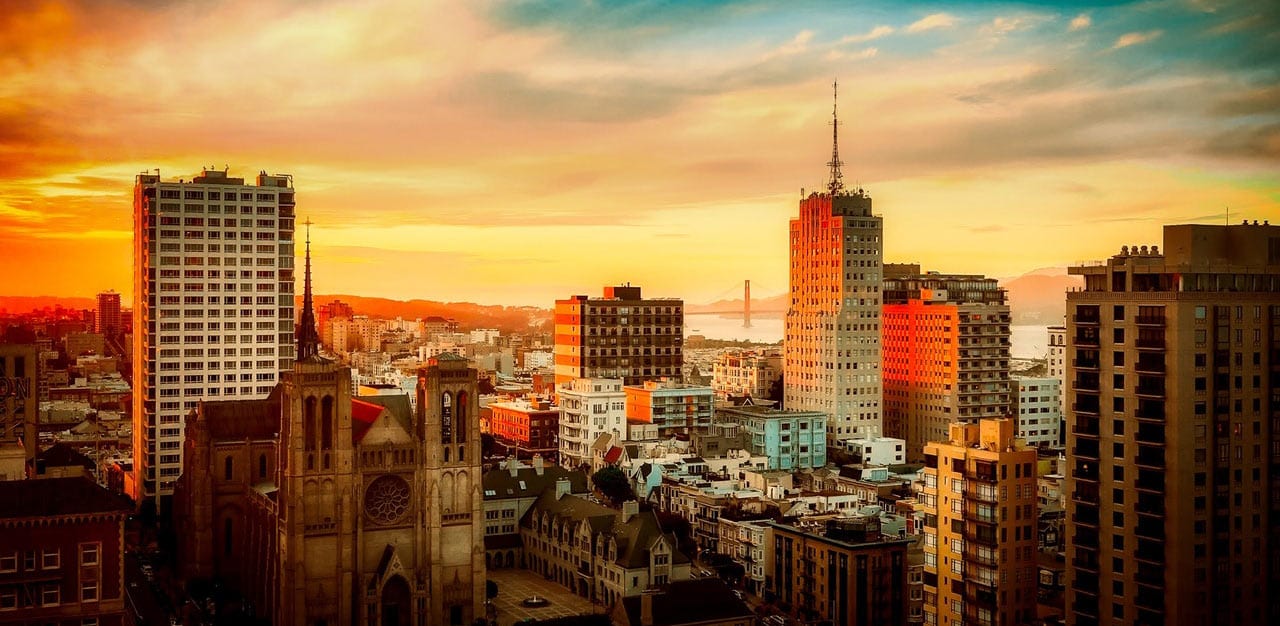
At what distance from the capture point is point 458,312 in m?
103

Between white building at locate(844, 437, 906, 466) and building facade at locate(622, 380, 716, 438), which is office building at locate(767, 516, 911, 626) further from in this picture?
building facade at locate(622, 380, 716, 438)

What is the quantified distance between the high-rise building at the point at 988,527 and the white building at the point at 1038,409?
2191 inches

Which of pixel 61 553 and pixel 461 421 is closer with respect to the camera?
pixel 61 553

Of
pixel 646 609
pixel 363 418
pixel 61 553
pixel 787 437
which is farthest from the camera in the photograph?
pixel 787 437

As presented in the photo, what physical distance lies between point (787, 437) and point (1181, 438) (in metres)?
50.1

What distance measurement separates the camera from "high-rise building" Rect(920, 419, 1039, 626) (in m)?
41.9

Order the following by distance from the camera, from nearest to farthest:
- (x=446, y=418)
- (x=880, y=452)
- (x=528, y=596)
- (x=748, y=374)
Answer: (x=446, y=418)
(x=528, y=596)
(x=880, y=452)
(x=748, y=374)

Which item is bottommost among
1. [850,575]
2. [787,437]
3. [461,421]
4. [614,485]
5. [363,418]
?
[850,575]

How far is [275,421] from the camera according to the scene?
62.6m

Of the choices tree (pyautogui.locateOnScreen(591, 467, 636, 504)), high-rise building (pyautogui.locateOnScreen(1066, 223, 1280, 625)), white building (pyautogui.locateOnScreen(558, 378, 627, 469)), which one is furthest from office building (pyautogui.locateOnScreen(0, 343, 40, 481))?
white building (pyautogui.locateOnScreen(558, 378, 627, 469))

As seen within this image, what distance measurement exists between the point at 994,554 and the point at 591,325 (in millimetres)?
58650

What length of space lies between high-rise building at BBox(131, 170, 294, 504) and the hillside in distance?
7.83 m

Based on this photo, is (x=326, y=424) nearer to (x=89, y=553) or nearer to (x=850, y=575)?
(x=89, y=553)

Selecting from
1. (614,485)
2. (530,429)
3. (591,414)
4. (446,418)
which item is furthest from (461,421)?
(530,429)
